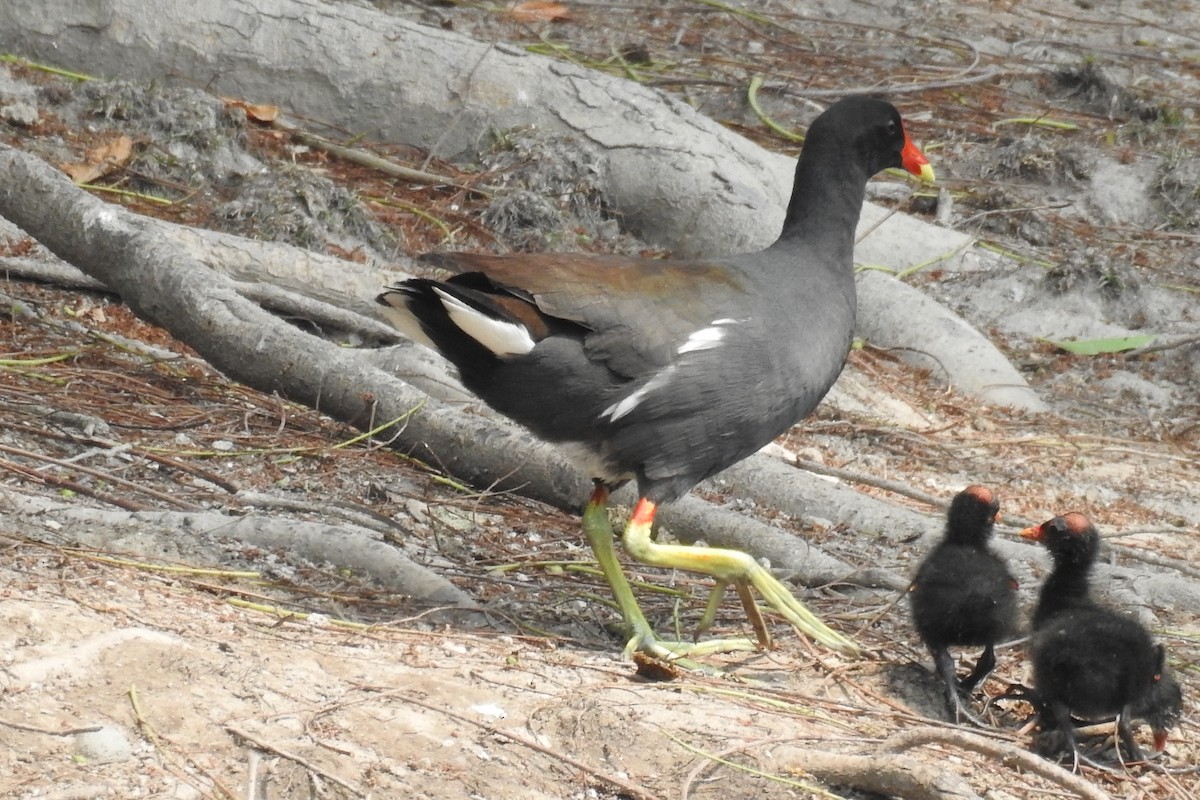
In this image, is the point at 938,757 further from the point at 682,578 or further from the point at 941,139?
the point at 941,139

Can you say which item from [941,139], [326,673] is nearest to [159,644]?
[326,673]

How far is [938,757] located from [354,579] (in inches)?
58.2

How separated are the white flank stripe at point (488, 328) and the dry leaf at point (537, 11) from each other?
5.97m

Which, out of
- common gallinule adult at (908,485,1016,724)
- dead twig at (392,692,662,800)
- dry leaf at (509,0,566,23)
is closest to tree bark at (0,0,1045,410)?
dry leaf at (509,0,566,23)

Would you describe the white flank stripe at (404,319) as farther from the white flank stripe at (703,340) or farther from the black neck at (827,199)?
the black neck at (827,199)

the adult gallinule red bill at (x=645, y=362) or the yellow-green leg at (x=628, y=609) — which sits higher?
the adult gallinule red bill at (x=645, y=362)

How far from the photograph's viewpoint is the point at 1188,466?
567 centimetres

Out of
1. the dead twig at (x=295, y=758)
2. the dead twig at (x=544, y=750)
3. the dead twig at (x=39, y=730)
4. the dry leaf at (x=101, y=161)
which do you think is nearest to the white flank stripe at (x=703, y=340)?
the dead twig at (x=544, y=750)

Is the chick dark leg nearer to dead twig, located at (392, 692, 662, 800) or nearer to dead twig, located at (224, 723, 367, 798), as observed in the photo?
dead twig, located at (392, 692, 662, 800)

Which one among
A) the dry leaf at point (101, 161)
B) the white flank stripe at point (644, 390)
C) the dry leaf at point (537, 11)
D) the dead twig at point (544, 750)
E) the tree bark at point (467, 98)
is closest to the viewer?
the dead twig at point (544, 750)

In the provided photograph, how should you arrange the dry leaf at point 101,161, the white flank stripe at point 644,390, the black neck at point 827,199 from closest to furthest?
the white flank stripe at point 644,390 → the black neck at point 827,199 → the dry leaf at point 101,161

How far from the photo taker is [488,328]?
3391 millimetres

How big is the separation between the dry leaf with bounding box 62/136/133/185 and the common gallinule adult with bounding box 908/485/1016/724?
148 inches

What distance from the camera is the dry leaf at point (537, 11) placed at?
905 cm
